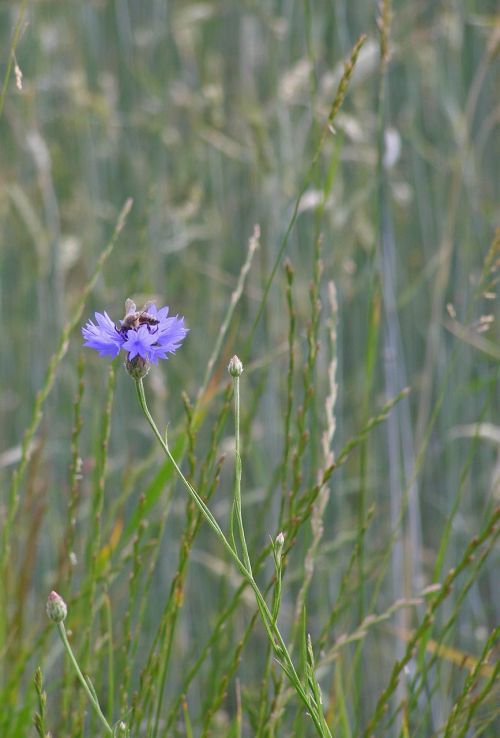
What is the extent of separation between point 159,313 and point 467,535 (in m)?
1.04

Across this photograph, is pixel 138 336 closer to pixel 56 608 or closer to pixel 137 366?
pixel 137 366

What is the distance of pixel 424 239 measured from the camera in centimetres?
170

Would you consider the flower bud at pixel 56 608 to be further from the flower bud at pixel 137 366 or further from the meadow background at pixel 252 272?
the meadow background at pixel 252 272

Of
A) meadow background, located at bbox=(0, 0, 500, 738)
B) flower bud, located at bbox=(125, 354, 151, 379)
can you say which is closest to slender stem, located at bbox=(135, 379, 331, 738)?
flower bud, located at bbox=(125, 354, 151, 379)

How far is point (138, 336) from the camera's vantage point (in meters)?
0.55

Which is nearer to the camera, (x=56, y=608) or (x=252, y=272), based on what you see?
(x=56, y=608)

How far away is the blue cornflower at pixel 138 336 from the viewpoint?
Answer: 55 cm

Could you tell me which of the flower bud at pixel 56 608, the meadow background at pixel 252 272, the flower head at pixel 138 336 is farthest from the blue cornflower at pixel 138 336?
the meadow background at pixel 252 272

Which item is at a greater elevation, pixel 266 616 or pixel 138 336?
pixel 138 336

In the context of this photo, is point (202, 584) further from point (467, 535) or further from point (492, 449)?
point (492, 449)

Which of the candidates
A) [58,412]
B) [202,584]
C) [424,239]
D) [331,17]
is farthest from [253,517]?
[331,17]

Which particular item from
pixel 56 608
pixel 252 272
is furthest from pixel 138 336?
pixel 252 272

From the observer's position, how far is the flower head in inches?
21.5

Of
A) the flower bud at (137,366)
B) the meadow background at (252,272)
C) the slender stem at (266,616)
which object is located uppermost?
the meadow background at (252,272)
